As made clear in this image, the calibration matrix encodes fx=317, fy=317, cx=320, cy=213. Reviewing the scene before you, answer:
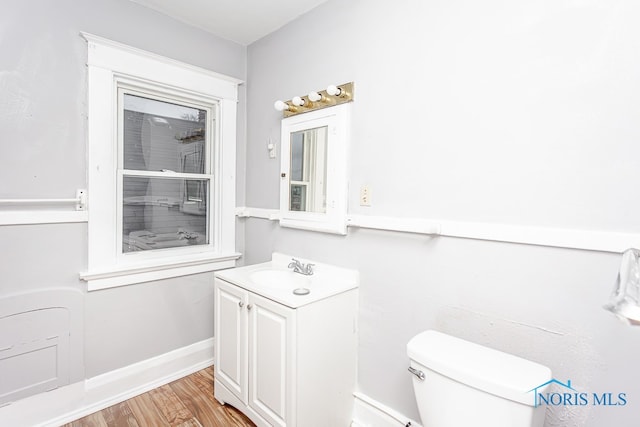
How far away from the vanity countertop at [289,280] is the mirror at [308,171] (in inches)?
14.7

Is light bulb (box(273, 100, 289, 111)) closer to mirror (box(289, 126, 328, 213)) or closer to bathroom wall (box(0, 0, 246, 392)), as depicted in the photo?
mirror (box(289, 126, 328, 213))

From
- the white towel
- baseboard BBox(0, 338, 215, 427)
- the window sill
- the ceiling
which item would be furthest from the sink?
the ceiling

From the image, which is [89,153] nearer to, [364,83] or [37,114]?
[37,114]

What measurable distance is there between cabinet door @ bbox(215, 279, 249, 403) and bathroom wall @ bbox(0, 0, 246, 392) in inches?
19.7

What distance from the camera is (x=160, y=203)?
7.30ft

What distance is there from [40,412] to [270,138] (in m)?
2.08

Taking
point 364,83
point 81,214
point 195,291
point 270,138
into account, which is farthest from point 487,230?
point 81,214

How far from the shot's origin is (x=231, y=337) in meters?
1.85

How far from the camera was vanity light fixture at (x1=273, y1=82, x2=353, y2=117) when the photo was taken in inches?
69.5

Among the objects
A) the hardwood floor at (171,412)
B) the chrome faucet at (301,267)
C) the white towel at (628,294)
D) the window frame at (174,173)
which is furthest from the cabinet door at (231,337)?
the white towel at (628,294)

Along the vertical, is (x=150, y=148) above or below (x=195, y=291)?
above

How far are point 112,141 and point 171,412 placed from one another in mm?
1654

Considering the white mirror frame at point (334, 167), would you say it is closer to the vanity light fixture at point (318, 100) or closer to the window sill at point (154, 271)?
the vanity light fixture at point (318, 100)

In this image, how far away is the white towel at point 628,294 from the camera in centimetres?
58
